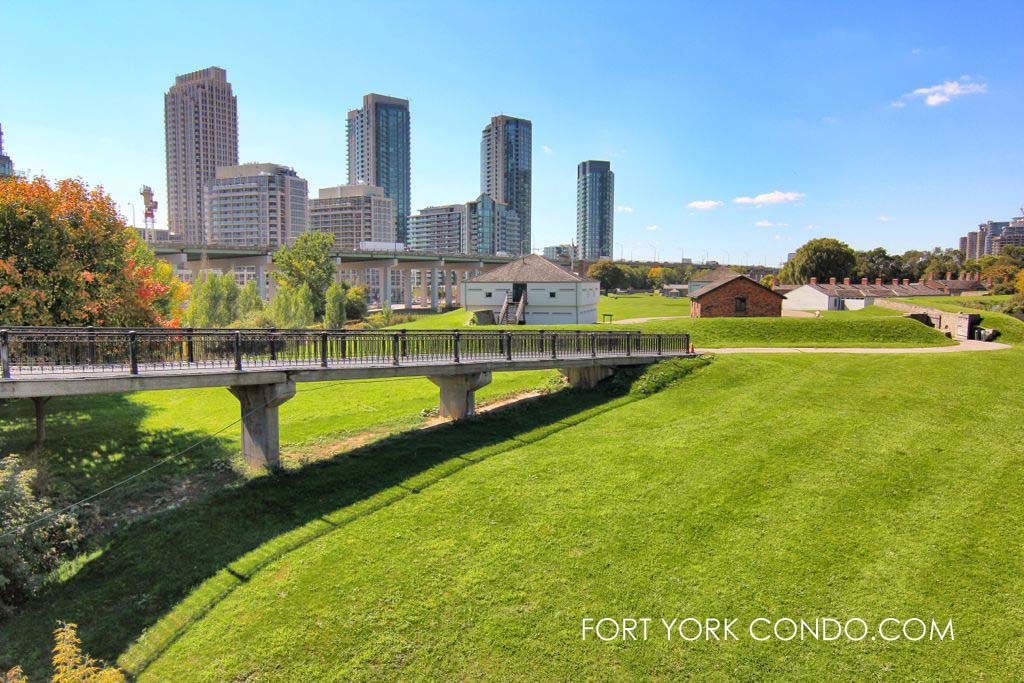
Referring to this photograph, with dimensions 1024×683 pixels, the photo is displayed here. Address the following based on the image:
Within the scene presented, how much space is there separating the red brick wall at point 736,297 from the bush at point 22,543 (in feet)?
124

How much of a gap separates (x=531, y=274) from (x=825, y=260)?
60.8m

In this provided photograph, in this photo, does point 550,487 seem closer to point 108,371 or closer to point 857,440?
point 857,440

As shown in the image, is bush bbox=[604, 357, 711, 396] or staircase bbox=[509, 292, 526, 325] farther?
staircase bbox=[509, 292, 526, 325]

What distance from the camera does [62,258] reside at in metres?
18.1

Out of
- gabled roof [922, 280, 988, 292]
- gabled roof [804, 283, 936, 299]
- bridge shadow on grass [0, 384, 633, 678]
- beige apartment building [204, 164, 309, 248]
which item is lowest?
bridge shadow on grass [0, 384, 633, 678]

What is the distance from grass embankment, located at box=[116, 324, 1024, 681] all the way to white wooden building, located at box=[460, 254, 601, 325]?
2821 cm

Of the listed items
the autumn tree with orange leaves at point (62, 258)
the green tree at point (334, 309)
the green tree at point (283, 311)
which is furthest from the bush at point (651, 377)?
the green tree at point (283, 311)

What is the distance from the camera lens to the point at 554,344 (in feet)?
68.2

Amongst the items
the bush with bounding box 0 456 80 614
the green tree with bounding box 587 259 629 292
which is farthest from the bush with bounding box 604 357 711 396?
the green tree with bounding box 587 259 629 292

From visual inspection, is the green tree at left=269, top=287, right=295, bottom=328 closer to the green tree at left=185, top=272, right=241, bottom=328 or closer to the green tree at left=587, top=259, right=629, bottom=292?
the green tree at left=185, top=272, right=241, bottom=328

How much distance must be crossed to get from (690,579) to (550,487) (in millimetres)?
4146

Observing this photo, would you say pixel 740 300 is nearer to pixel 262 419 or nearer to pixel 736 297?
pixel 736 297

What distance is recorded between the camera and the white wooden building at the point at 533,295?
4516 cm

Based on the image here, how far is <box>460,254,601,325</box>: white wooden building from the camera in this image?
45156 mm
